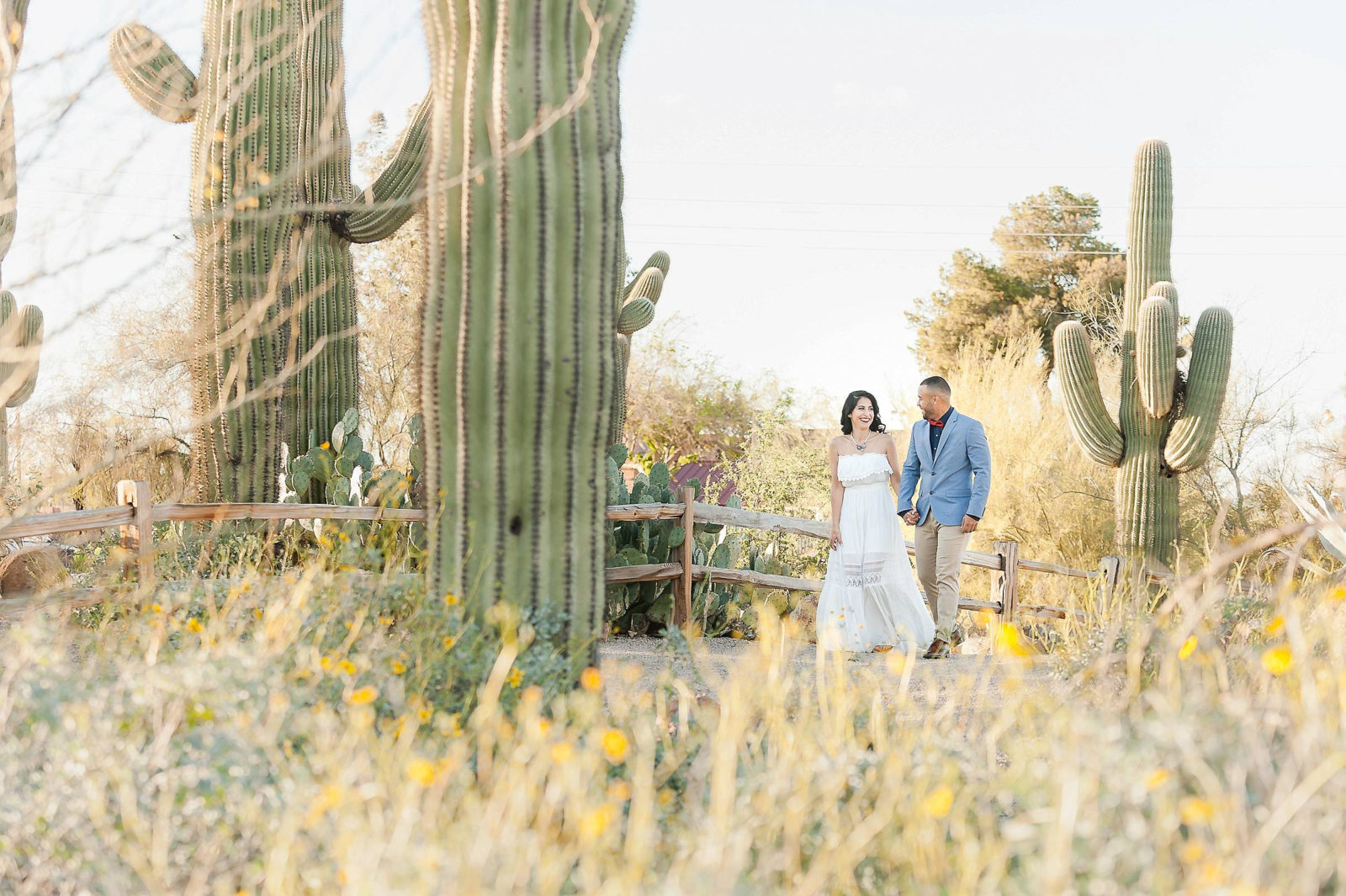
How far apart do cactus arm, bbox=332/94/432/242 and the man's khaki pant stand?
3.74 m

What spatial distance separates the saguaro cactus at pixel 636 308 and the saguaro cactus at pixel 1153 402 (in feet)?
11.9

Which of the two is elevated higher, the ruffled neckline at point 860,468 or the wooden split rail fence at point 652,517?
the ruffled neckline at point 860,468

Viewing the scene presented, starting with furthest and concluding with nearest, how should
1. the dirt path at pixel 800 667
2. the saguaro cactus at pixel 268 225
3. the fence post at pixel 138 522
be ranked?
the saguaro cactus at pixel 268 225, the fence post at pixel 138 522, the dirt path at pixel 800 667

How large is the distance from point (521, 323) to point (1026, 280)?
2289cm

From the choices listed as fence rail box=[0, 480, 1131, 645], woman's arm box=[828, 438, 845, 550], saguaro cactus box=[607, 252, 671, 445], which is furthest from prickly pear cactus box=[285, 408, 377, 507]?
woman's arm box=[828, 438, 845, 550]

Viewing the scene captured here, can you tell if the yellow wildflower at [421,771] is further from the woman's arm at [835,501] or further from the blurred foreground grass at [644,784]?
the woman's arm at [835,501]

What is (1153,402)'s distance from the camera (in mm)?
9289

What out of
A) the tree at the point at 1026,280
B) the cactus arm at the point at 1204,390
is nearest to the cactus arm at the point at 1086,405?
→ the cactus arm at the point at 1204,390

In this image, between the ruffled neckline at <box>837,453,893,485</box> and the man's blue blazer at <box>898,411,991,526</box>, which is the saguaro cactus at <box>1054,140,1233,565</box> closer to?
the man's blue blazer at <box>898,411,991,526</box>

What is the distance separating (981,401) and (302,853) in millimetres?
11817

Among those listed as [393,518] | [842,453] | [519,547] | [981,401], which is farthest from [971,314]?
[519,547]

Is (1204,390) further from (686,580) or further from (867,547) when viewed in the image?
(686,580)

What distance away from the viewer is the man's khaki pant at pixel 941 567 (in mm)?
6484

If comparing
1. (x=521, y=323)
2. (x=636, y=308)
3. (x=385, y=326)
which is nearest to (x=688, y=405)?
(x=385, y=326)
